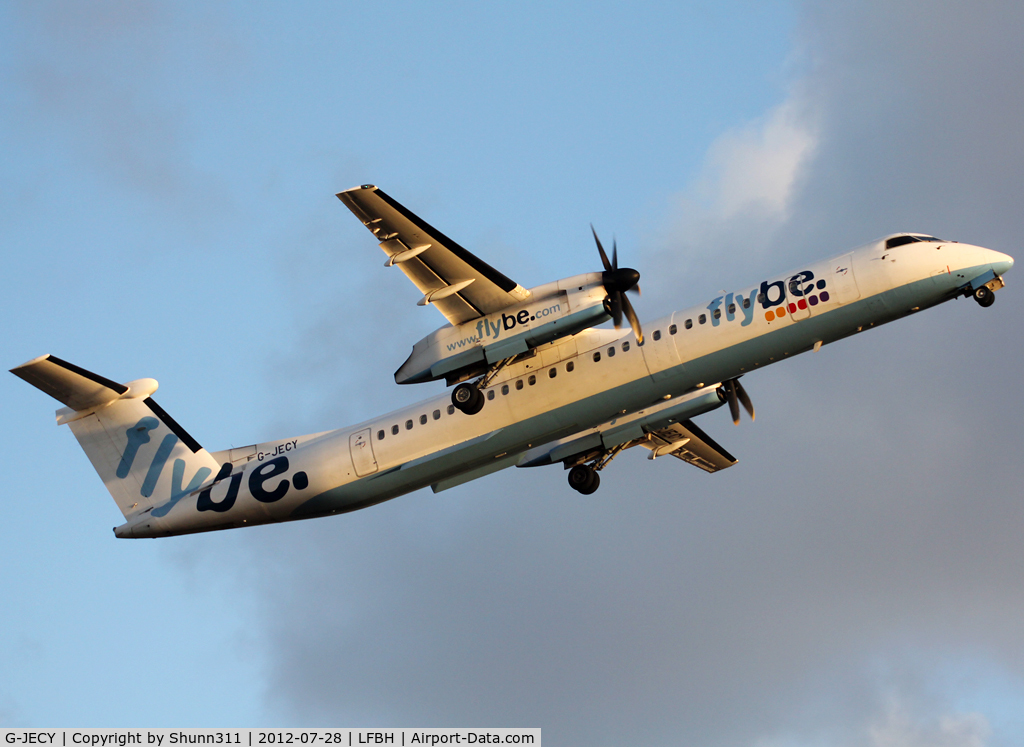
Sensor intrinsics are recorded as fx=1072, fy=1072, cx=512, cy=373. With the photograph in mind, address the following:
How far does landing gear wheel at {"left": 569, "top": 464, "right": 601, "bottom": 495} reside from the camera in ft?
95.6

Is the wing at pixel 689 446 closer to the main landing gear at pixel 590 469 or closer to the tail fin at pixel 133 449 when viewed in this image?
the main landing gear at pixel 590 469

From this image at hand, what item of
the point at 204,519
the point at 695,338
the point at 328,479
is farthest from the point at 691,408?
the point at 204,519

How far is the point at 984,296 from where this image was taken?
74.6ft

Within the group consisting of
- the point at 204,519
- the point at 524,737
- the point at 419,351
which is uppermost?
the point at 419,351

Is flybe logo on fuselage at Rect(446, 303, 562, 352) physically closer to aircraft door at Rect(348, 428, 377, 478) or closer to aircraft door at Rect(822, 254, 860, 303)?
aircraft door at Rect(348, 428, 377, 478)

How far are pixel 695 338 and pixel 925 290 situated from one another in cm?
499

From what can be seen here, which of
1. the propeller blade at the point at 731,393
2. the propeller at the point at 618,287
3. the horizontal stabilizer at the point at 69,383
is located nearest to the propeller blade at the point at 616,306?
the propeller at the point at 618,287

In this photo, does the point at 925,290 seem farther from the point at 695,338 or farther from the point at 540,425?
the point at 540,425

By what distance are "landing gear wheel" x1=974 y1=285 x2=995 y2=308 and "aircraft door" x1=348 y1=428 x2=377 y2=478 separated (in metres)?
14.3

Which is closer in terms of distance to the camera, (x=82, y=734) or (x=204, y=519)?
(x=82, y=734)

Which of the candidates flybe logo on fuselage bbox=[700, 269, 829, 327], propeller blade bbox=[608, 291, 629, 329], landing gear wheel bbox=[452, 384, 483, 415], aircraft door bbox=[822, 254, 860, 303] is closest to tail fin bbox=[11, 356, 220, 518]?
landing gear wheel bbox=[452, 384, 483, 415]

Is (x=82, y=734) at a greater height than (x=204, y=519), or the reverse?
(x=204, y=519)

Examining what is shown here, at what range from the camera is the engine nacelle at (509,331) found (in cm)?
2375

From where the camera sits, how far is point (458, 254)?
2364cm
